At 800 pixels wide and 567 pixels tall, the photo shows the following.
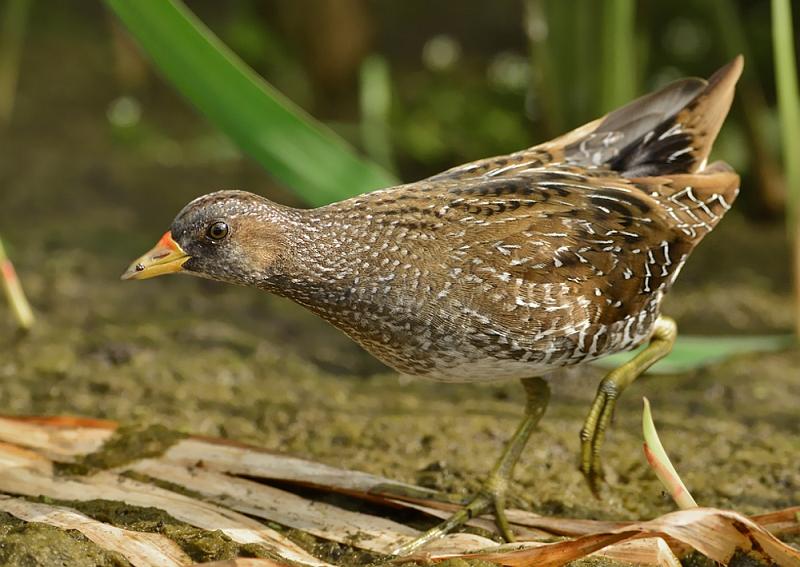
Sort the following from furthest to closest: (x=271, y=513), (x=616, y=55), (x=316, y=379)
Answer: (x=616, y=55), (x=316, y=379), (x=271, y=513)

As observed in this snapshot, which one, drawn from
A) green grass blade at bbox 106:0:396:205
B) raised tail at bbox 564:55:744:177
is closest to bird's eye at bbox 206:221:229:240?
green grass blade at bbox 106:0:396:205

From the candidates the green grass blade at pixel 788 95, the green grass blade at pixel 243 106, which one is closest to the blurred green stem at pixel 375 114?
the green grass blade at pixel 243 106

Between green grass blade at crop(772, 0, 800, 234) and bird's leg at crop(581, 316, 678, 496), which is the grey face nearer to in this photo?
bird's leg at crop(581, 316, 678, 496)

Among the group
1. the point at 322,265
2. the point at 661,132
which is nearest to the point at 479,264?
the point at 322,265

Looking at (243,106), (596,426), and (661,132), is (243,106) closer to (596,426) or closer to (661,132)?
(661,132)

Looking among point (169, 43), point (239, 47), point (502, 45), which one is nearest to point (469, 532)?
point (169, 43)

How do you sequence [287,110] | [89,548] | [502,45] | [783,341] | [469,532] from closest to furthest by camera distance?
[89,548] < [469,532] < [287,110] < [783,341] < [502,45]

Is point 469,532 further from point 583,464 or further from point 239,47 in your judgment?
point 239,47
